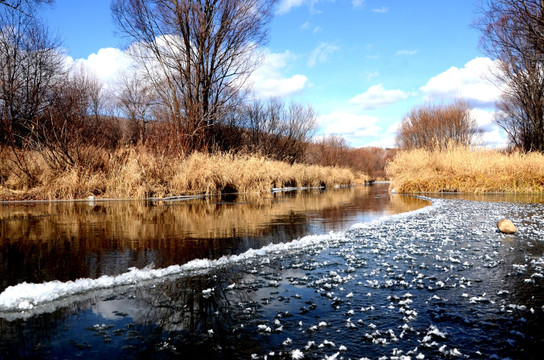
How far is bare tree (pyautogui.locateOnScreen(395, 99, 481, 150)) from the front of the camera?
101 feet

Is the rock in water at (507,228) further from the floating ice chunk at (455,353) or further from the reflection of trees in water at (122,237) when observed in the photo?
the floating ice chunk at (455,353)

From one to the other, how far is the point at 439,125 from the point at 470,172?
64.3 feet

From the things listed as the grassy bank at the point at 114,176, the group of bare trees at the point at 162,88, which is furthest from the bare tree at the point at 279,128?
the grassy bank at the point at 114,176

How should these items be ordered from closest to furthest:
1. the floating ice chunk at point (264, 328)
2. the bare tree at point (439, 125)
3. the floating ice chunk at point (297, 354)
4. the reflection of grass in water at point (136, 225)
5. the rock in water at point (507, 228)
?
the floating ice chunk at point (297, 354), the floating ice chunk at point (264, 328), the reflection of grass in water at point (136, 225), the rock in water at point (507, 228), the bare tree at point (439, 125)

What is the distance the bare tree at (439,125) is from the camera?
101 feet

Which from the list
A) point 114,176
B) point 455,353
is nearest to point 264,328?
point 455,353

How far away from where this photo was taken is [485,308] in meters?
2.21

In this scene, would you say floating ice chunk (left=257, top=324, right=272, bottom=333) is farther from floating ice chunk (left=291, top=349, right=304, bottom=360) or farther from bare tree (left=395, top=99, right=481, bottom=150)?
bare tree (left=395, top=99, right=481, bottom=150)

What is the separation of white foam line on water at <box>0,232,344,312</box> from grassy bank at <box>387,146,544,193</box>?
13.1 meters

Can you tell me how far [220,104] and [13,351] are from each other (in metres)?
14.3

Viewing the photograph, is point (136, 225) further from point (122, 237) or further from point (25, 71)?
point (25, 71)

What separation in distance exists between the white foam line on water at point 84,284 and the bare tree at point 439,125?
95.0 ft

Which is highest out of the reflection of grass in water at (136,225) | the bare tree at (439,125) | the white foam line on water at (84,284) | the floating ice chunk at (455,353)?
the bare tree at (439,125)

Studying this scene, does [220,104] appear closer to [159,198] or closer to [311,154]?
[159,198]
